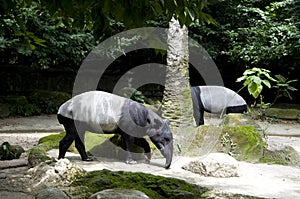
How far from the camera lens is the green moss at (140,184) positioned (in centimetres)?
361

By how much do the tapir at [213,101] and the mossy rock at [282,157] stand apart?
225 centimetres

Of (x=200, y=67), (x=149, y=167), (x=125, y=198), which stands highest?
(x=200, y=67)

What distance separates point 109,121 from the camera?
18.8ft

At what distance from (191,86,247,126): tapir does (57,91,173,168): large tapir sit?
→ 254cm

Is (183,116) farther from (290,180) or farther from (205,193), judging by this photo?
(205,193)

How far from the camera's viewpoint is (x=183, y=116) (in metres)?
7.59

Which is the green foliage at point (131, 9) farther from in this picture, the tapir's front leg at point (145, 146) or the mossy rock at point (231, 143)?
the mossy rock at point (231, 143)

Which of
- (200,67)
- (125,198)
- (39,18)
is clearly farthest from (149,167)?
(200,67)

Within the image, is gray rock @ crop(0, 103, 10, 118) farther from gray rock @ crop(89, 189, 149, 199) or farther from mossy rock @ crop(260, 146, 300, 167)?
gray rock @ crop(89, 189, 149, 199)

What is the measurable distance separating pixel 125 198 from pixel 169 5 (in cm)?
157

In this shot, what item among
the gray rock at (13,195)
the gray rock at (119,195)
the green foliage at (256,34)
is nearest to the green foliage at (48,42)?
the green foliage at (256,34)

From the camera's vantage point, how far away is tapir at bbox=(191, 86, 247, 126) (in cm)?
838

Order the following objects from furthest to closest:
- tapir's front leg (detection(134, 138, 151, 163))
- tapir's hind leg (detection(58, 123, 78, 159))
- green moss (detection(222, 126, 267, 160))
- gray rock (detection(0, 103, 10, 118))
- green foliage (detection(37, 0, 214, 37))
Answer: gray rock (detection(0, 103, 10, 118))
green moss (detection(222, 126, 267, 160))
tapir's front leg (detection(134, 138, 151, 163))
tapir's hind leg (detection(58, 123, 78, 159))
green foliage (detection(37, 0, 214, 37))

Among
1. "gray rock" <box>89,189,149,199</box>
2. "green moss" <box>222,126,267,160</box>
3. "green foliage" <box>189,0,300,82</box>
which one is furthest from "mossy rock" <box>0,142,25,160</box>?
"green foliage" <box>189,0,300,82</box>
